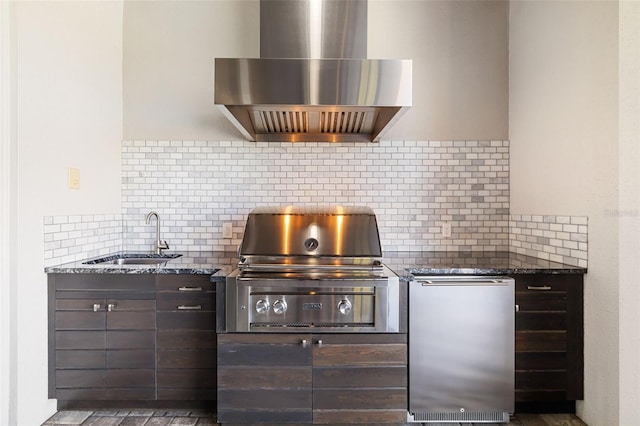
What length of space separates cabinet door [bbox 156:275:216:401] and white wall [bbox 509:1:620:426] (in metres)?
2.13

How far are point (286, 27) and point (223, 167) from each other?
44.6 inches

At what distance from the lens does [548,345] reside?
221 cm

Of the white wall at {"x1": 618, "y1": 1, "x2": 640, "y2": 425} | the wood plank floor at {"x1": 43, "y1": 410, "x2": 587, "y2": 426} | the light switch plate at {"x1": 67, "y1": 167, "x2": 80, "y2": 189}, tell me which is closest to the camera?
the white wall at {"x1": 618, "y1": 1, "x2": 640, "y2": 425}

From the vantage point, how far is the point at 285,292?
81.2 inches

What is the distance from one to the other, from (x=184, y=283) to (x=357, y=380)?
1118mm

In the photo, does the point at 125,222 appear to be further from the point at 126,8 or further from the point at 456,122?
the point at 456,122

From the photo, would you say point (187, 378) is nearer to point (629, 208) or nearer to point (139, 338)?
point (139, 338)

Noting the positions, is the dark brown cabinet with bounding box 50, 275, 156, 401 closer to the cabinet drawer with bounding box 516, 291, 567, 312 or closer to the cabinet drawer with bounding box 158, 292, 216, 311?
the cabinet drawer with bounding box 158, 292, 216, 311

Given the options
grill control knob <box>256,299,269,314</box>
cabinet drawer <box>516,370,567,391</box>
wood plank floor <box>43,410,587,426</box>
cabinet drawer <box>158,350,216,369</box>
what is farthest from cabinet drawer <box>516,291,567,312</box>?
cabinet drawer <box>158,350,216,369</box>

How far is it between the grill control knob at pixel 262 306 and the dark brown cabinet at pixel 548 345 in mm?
1420

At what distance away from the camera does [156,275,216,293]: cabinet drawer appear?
225 cm

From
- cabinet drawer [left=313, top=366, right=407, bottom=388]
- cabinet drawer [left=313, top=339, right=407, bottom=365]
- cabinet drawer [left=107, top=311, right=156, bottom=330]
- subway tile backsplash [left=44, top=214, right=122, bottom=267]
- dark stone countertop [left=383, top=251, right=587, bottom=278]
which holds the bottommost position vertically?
cabinet drawer [left=313, top=366, right=407, bottom=388]

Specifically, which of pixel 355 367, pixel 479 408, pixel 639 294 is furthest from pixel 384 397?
pixel 639 294

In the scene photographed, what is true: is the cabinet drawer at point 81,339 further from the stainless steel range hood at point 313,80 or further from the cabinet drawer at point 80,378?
the stainless steel range hood at point 313,80
